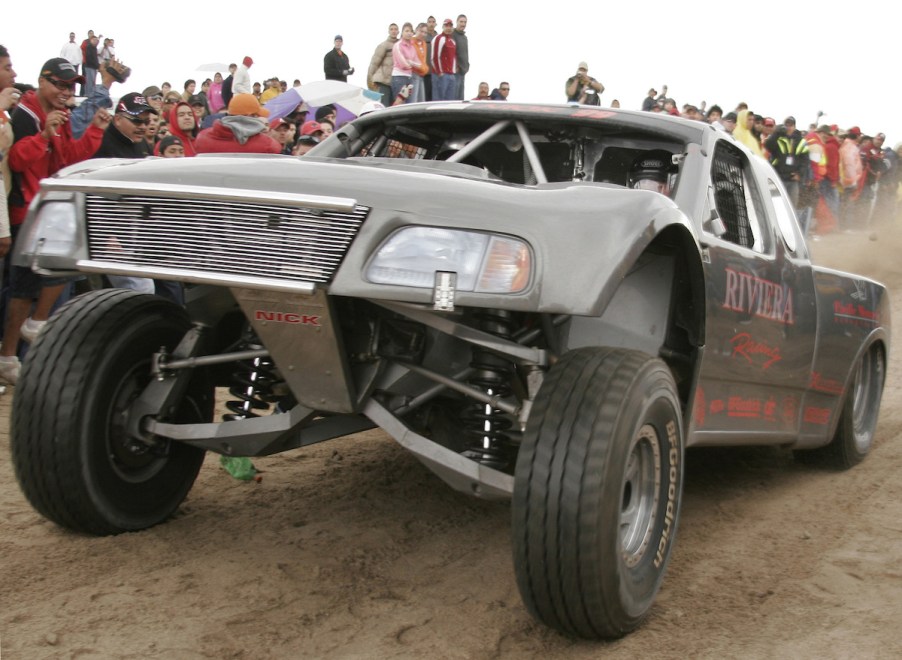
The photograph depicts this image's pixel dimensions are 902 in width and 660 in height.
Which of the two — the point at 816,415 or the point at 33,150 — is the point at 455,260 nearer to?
the point at 816,415

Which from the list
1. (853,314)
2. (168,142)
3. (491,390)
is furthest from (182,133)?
(491,390)

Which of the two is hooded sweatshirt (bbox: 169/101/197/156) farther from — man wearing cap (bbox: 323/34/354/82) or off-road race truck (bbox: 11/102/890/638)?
man wearing cap (bbox: 323/34/354/82)

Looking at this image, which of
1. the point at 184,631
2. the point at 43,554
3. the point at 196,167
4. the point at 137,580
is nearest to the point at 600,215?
the point at 196,167

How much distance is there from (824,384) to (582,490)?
2789 mm

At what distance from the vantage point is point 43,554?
3562mm

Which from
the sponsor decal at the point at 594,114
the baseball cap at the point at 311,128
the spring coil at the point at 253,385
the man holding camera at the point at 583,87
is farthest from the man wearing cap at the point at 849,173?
the spring coil at the point at 253,385

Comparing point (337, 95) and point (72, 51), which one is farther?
point (72, 51)

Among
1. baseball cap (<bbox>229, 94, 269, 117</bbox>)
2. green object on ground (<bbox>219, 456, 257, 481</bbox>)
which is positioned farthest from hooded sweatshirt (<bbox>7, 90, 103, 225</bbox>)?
green object on ground (<bbox>219, 456, 257, 481</bbox>)

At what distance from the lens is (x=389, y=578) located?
350cm

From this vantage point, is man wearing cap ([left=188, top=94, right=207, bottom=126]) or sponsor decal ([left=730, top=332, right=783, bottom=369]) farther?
man wearing cap ([left=188, top=94, right=207, bottom=126])

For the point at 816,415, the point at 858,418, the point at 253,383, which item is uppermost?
the point at 253,383

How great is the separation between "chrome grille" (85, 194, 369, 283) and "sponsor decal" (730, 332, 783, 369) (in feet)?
5.92

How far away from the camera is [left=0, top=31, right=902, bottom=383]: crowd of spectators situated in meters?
6.39

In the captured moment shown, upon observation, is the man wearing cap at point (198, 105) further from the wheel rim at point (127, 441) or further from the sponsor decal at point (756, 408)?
the sponsor decal at point (756, 408)
